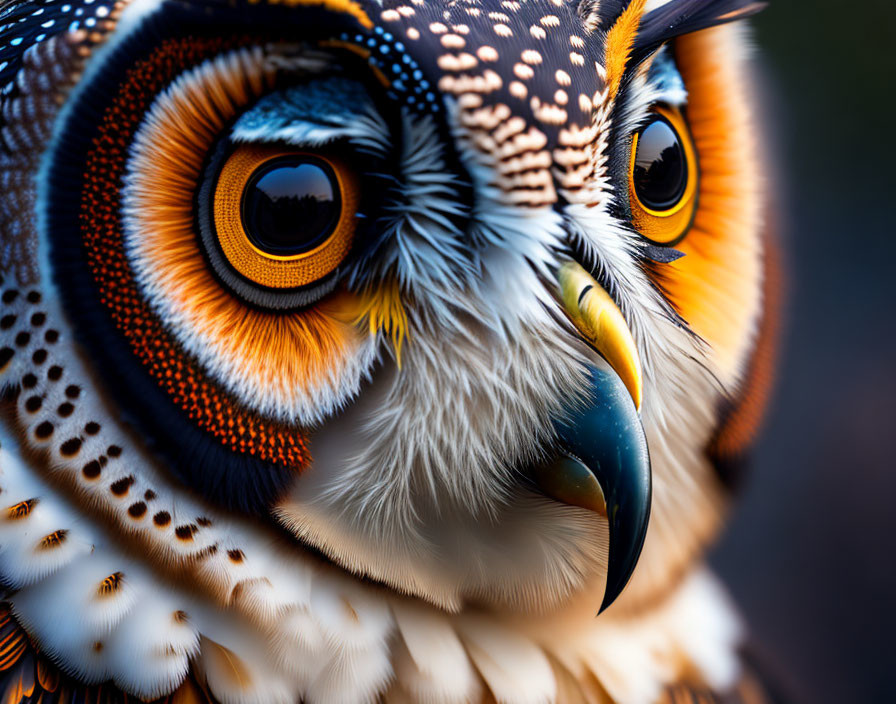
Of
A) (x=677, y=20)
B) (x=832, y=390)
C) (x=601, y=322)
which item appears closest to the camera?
(x=601, y=322)

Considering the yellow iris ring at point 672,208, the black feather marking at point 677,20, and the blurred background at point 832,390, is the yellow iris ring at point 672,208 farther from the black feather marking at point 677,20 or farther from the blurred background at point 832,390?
the blurred background at point 832,390

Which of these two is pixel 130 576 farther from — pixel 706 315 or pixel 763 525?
pixel 763 525

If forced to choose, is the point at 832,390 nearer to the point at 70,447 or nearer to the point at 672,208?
the point at 672,208

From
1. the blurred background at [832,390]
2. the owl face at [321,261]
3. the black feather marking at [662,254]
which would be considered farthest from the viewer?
the blurred background at [832,390]

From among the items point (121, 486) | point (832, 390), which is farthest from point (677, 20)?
point (832, 390)

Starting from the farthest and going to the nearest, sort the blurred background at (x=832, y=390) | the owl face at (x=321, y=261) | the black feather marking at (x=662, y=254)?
the blurred background at (x=832, y=390) → the black feather marking at (x=662, y=254) → the owl face at (x=321, y=261)

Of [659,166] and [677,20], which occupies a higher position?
[677,20]

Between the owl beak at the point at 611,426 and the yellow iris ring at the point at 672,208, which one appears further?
the yellow iris ring at the point at 672,208

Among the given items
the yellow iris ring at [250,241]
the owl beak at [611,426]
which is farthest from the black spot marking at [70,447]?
the owl beak at [611,426]

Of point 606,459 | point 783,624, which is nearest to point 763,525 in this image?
point 783,624
